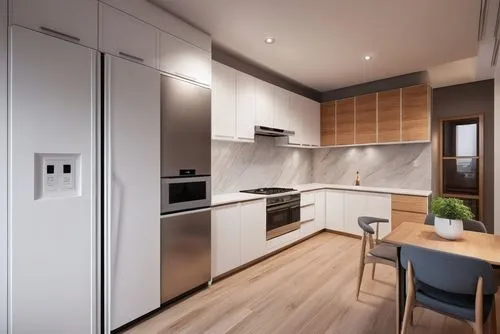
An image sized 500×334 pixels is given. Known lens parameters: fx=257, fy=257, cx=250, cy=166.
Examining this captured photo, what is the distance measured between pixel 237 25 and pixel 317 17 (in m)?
0.77

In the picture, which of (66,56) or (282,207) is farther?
(282,207)

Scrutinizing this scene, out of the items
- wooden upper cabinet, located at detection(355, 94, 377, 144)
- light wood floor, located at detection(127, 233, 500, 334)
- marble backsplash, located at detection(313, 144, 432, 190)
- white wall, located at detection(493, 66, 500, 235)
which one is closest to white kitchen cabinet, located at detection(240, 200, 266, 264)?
light wood floor, located at detection(127, 233, 500, 334)

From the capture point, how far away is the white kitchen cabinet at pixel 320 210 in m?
4.39

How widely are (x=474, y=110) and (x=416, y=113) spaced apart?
135 centimetres

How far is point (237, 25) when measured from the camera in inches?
101

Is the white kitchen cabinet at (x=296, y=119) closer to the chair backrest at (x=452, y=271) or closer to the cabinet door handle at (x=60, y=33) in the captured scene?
the chair backrest at (x=452, y=271)

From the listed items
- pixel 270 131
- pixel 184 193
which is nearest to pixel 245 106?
pixel 270 131

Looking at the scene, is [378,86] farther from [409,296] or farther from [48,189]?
[48,189]

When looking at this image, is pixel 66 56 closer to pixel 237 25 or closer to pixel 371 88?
pixel 237 25

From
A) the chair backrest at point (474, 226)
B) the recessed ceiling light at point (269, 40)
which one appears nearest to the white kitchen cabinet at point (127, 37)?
the recessed ceiling light at point (269, 40)

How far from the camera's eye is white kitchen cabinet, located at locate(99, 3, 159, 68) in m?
1.85

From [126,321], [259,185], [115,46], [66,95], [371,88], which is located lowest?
[126,321]

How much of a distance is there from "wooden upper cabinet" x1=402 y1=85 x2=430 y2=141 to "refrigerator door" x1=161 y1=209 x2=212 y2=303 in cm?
328

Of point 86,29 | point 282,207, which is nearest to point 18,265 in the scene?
point 86,29
